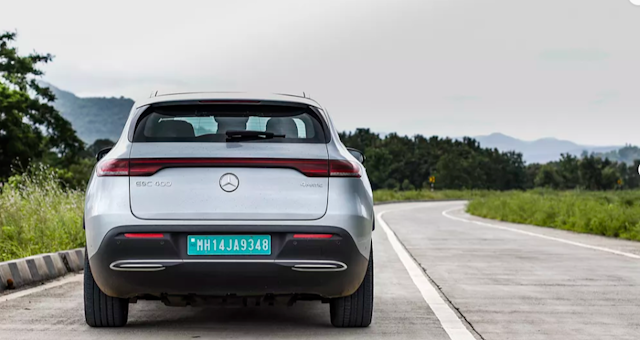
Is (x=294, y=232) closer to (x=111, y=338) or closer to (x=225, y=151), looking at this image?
(x=225, y=151)

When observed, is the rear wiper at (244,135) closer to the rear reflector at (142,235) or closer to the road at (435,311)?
the rear reflector at (142,235)

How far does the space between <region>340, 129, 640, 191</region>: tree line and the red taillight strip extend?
487ft

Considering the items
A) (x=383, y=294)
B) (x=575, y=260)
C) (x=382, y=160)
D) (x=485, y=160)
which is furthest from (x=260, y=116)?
(x=485, y=160)

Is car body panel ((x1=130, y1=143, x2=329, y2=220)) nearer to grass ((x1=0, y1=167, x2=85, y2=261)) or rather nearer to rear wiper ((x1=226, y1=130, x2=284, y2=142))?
rear wiper ((x1=226, y1=130, x2=284, y2=142))

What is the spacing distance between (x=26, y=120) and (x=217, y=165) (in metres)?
40.8

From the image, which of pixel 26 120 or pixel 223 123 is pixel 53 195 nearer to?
pixel 223 123

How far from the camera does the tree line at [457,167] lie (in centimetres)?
15925

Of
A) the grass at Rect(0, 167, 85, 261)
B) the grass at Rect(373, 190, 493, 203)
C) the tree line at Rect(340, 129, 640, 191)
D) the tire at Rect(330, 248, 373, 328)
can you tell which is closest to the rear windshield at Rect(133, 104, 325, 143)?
the tire at Rect(330, 248, 373, 328)

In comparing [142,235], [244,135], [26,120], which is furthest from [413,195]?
[142,235]

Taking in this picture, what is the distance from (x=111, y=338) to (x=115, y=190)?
1088 mm

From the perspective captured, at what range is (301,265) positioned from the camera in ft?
19.0

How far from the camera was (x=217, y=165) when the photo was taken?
5.82m

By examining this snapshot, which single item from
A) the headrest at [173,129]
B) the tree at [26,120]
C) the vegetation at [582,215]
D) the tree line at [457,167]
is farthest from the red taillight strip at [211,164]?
the tree line at [457,167]

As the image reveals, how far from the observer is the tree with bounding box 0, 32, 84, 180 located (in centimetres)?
4009
